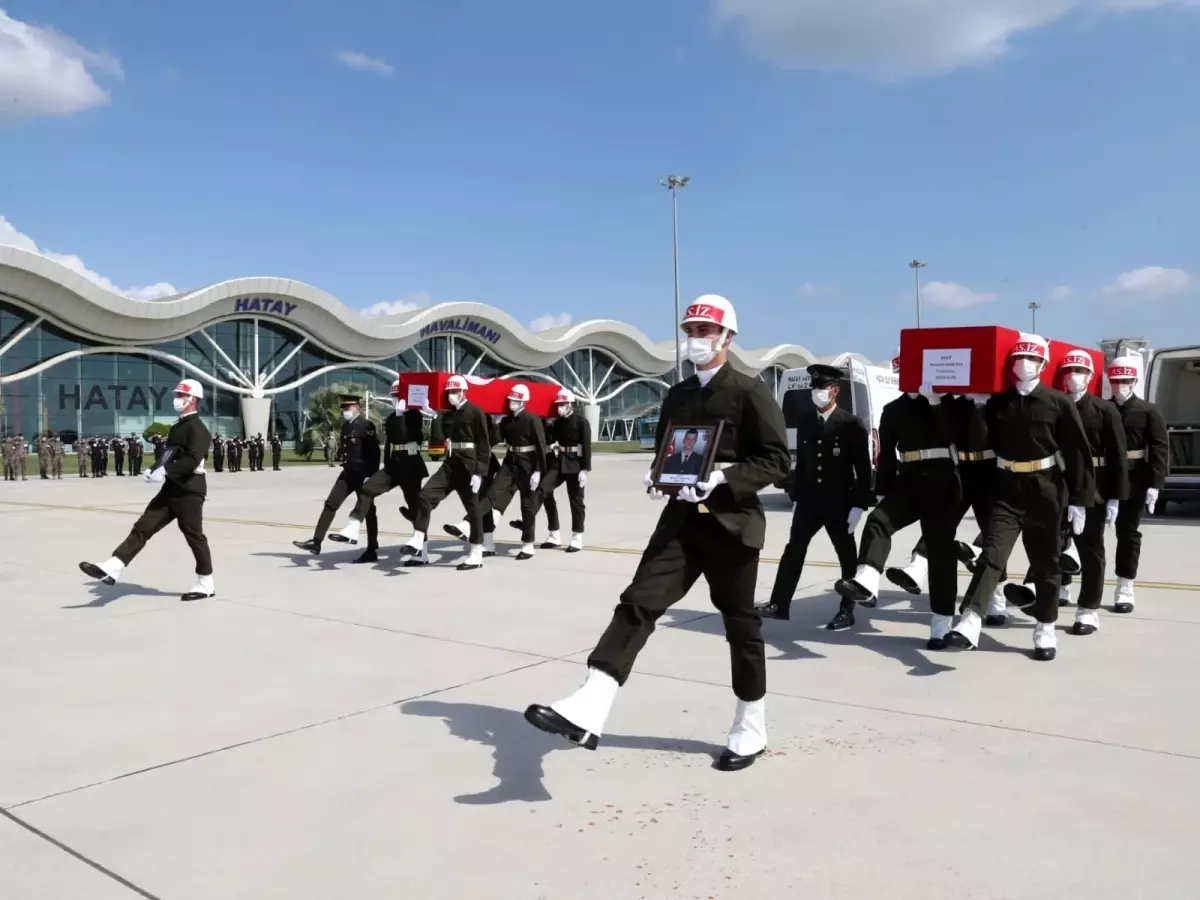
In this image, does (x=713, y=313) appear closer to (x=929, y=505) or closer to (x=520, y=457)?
(x=929, y=505)

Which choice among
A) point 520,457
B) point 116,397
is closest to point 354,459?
point 520,457

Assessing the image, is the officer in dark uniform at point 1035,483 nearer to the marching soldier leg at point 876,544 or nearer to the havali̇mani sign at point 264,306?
the marching soldier leg at point 876,544

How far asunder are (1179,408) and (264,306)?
157 feet

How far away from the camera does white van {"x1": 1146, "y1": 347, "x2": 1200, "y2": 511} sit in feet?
45.9

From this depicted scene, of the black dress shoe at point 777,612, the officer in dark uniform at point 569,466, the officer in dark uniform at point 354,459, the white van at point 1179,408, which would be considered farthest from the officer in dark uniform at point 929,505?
the white van at point 1179,408

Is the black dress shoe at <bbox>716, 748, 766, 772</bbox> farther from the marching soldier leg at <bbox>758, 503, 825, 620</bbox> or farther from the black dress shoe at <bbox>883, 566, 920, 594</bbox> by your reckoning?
the marching soldier leg at <bbox>758, 503, 825, 620</bbox>

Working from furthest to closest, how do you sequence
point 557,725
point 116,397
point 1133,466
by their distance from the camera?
point 116,397 → point 1133,466 → point 557,725

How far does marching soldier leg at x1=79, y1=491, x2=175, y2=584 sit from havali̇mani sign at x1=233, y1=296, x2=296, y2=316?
47.5 meters

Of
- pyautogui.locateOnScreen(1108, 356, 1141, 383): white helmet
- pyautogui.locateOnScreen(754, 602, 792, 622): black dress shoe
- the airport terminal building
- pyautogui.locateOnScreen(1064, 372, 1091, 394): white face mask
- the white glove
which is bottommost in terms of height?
pyautogui.locateOnScreen(754, 602, 792, 622): black dress shoe

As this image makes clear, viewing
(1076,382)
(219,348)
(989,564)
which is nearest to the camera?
(989,564)

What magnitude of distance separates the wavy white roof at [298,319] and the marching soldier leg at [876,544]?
47010 millimetres

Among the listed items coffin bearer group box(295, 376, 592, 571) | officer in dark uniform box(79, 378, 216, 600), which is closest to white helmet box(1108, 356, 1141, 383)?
coffin bearer group box(295, 376, 592, 571)

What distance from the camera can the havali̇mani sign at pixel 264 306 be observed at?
171ft

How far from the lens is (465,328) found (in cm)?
6322
